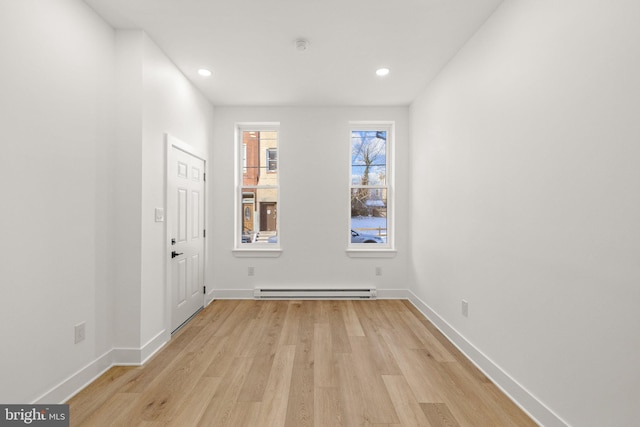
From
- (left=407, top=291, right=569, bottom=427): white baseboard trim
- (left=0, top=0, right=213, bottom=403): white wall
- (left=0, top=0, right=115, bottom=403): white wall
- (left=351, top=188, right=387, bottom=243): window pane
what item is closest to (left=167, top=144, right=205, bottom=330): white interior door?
(left=0, top=0, right=213, bottom=403): white wall

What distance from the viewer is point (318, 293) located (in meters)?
4.25

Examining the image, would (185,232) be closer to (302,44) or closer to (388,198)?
(302,44)

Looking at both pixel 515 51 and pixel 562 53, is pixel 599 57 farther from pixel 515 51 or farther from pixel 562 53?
pixel 515 51

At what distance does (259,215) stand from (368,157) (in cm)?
187

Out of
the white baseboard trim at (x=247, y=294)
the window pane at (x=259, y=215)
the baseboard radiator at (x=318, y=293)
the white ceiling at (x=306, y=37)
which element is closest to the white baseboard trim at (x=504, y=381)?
the white baseboard trim at (x=247, y=294)

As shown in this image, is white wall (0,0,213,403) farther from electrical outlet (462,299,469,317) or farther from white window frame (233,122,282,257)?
electrical outlet (462,299,469,317)

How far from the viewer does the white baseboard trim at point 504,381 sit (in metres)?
1.73

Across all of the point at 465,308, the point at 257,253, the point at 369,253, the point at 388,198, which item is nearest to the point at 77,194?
the point at 257,253

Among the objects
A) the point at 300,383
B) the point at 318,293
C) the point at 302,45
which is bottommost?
the point at 300,383

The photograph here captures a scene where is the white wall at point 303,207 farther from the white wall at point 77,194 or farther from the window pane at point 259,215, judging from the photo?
the white wall at point 77,194

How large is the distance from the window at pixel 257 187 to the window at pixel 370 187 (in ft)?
3.88

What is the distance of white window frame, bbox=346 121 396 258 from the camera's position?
4312mm

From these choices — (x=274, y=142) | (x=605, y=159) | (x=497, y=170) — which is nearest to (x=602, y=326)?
(x=605, y=159)

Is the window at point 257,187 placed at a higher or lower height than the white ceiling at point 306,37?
lower
